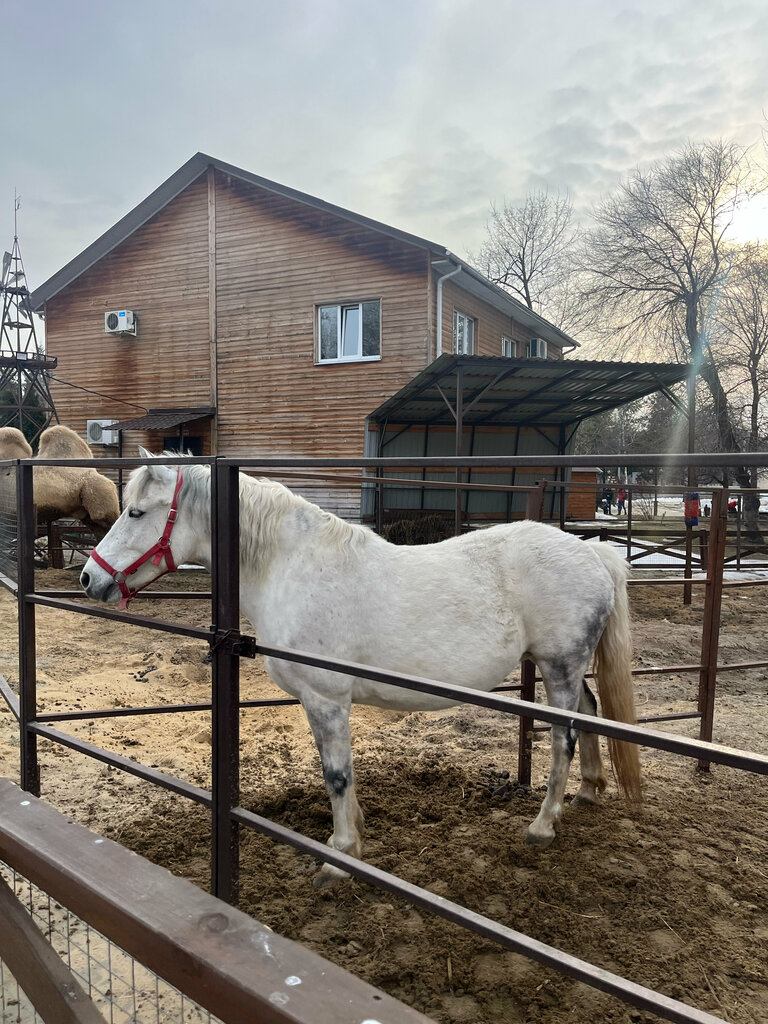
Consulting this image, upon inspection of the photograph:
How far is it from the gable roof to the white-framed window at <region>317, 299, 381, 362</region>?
1629 millimetres

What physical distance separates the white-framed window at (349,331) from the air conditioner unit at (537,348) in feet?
22.3

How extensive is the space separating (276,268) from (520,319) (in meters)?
6.89

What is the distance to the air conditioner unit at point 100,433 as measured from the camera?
50.9ft

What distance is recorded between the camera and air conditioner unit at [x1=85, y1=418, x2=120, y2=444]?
1550 centimetres

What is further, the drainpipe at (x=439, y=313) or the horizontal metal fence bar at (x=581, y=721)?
the drainpipe at (x=439, y=313)

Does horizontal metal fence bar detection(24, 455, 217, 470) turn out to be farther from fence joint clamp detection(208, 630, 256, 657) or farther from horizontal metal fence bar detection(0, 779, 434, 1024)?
horizontal metal fence bar detection(0, 779, 434, 1024)

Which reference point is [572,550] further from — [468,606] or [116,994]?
[116,994]

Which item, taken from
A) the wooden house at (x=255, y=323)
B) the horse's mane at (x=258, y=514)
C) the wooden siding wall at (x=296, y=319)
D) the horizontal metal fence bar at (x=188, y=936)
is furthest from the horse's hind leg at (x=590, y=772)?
the wooden siding wall at (x=296, y=319)

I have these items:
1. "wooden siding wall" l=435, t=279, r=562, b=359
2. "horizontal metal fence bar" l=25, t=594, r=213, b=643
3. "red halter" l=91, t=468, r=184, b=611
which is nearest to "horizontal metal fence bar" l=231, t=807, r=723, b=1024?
"horizontal metal fence bar" l=25, t=594, r=213, b=643

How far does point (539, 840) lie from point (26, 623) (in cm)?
256

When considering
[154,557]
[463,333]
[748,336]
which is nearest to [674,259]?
[748,336]

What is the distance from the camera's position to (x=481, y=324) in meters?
15.2

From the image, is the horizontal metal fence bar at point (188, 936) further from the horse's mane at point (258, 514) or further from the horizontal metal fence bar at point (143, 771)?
the horse's mane at point (258, 514)

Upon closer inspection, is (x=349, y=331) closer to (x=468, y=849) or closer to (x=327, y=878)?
(x=468, y=849)
